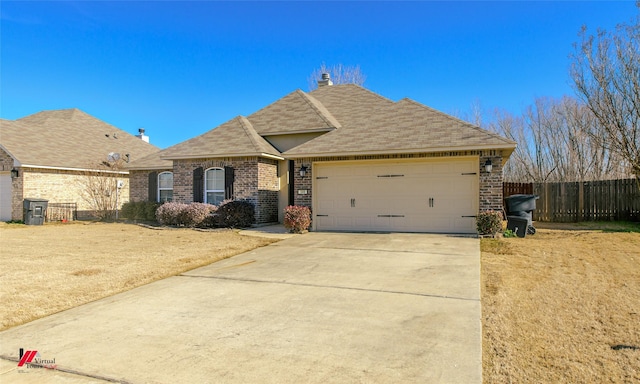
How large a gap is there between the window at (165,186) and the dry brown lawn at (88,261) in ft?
15.0

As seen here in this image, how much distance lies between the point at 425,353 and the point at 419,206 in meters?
8.53

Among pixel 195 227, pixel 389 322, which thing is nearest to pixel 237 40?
pixel 195 227

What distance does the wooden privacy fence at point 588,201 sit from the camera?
559 inches

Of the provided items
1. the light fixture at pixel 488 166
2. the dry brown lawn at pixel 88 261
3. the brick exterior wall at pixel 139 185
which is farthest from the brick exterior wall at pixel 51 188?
the light fixture at pixel 488 166

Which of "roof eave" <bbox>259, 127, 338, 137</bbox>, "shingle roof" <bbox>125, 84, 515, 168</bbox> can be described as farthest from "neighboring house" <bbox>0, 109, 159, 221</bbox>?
"roof eave" <bbox>259, 127, 338, 137</bbox>

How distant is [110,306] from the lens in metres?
4.89

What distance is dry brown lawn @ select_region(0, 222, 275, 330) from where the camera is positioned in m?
5.20

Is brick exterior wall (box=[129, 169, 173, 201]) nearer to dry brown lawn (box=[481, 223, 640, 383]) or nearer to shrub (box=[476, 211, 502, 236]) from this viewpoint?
shrub (box=[476, 211, 502, 236])

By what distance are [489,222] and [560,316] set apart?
247 inches

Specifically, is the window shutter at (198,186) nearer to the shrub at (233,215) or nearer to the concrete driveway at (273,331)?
the shrub at (233,215)

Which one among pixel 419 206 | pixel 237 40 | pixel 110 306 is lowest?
pixel 110 306

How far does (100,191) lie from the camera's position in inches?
769

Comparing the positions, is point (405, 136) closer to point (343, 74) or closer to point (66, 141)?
point (66, 141)

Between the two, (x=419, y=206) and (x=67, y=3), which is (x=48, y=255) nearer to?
(x=67, y=3)
